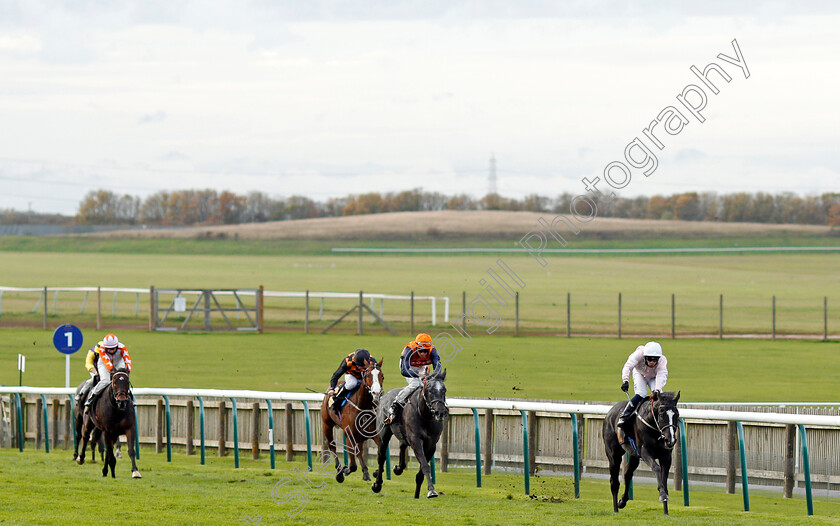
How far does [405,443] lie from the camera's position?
39.5 feet

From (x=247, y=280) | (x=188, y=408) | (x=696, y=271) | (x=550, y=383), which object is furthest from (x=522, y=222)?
(x=188, y=408)

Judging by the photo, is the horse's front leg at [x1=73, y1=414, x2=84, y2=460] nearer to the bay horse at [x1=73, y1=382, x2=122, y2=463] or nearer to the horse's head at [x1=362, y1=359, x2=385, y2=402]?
the bay horse at [x1=73, y1=382, x2=122, y2=463]

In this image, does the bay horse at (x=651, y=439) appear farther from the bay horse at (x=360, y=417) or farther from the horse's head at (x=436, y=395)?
the bay horse at (x=360, y=417)

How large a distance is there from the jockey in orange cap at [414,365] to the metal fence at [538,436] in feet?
1.78

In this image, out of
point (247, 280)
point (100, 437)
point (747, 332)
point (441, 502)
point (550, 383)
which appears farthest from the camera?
point (247, 280)

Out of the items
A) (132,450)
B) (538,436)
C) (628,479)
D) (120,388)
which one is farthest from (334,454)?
(628,479)

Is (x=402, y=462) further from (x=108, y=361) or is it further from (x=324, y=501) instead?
(x=108, y=361)

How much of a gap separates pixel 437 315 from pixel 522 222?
48.4 m

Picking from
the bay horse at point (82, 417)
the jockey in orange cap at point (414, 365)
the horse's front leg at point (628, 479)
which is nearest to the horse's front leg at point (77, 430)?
the bay horse at point (82, 417)

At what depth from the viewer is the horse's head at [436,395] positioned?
11000 mm

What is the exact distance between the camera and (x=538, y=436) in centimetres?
1432

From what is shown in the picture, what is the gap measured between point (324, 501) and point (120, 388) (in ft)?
10.7

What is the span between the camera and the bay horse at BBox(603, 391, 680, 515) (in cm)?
1004

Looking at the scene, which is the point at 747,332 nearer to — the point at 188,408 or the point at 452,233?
the point at 188,408
